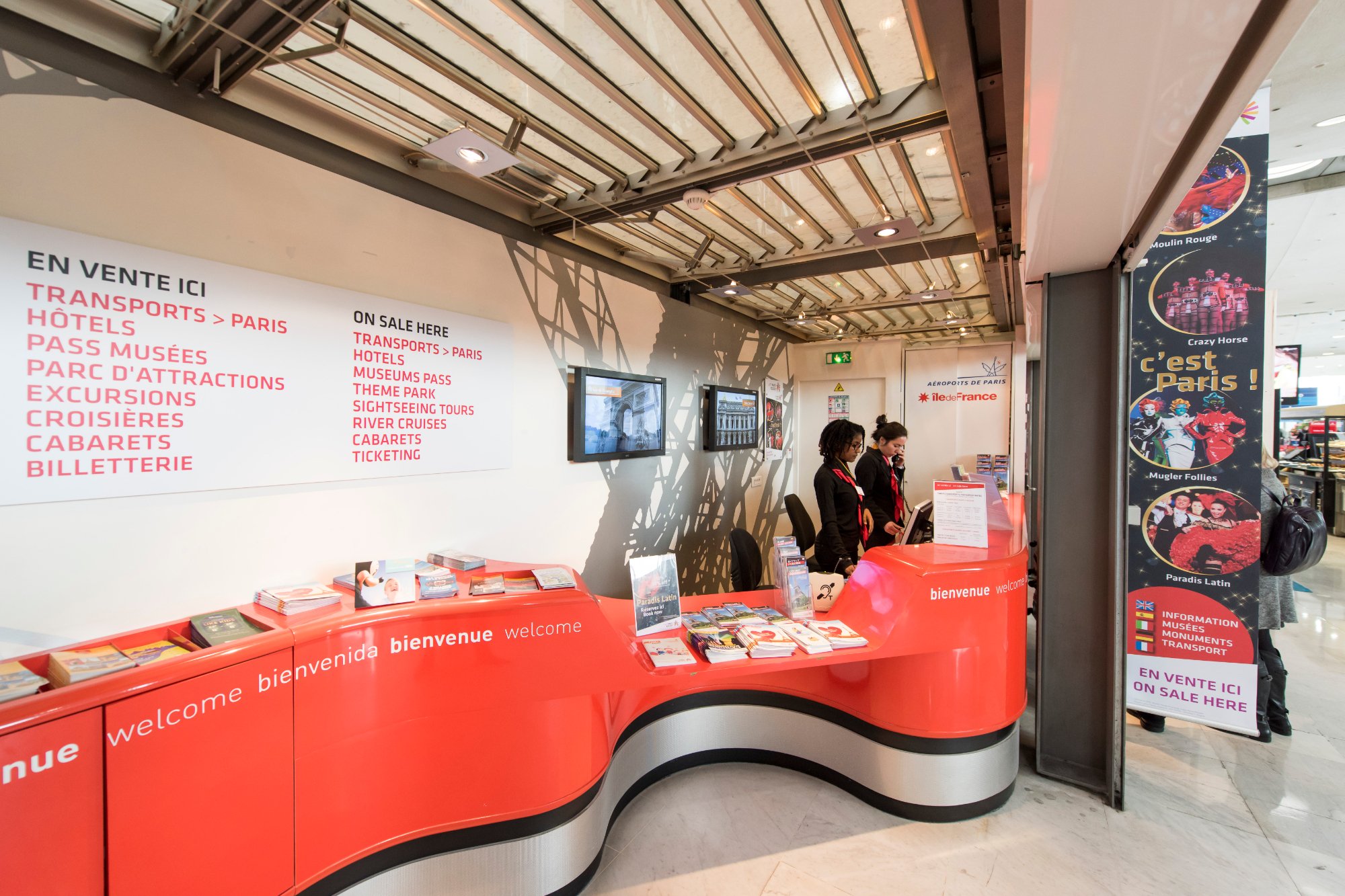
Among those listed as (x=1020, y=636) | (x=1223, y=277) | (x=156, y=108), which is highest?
(x=156, y=108)

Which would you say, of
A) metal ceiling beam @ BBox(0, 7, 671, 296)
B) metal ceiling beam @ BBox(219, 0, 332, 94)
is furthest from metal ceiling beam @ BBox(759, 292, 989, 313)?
metal ceiling beam @ BBox(219, 0, 332, 94)

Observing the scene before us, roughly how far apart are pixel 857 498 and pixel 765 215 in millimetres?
1964

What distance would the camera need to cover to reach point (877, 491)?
441cm

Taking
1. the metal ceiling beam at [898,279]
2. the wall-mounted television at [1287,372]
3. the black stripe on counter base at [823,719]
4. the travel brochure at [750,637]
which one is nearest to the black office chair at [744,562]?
the black stripe on counter base at [823,719]

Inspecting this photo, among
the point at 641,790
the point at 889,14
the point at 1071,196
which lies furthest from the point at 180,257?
the point at 1071,196

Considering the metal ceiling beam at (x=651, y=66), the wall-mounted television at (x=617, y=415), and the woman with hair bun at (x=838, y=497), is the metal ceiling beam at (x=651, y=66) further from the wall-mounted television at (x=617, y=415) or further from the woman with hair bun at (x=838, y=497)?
the woman with hair bun at (x=838, y=497)

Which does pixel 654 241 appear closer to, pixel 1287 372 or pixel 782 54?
pixel 782 54

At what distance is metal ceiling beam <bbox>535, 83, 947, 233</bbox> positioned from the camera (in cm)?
219

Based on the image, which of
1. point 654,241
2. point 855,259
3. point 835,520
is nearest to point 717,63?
point 654,241

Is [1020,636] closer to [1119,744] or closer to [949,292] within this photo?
[1119,744]

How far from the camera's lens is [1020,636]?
261 centimetres

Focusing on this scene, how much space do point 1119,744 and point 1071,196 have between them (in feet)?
7.85

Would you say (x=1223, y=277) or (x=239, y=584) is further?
(x=1223, y=277)

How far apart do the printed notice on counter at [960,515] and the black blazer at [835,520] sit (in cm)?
78
